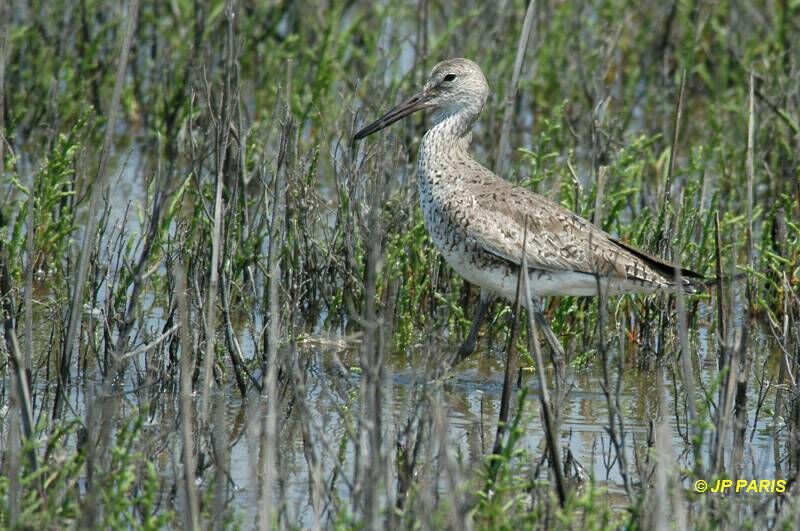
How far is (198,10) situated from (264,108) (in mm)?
811

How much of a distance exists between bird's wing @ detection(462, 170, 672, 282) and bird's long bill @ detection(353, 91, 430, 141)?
0.67 metres

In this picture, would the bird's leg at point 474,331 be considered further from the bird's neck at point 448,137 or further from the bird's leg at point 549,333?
the bird's neck at point 448,137

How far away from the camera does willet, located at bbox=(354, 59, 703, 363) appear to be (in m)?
6.71

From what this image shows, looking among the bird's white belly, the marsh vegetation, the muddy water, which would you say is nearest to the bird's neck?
the marsh vegetation

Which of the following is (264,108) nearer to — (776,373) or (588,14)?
(588,14)

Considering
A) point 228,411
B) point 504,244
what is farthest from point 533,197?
point 228,411

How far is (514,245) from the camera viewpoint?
670 centimetres

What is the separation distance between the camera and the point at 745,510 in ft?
16.4

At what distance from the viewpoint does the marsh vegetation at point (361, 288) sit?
15.7ft

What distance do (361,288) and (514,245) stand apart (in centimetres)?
84

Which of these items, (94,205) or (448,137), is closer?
(94,205)

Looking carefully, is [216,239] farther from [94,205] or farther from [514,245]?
[514,245]

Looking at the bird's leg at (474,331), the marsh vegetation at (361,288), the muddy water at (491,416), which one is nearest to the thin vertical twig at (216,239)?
the marsh vegetation at (361,288)

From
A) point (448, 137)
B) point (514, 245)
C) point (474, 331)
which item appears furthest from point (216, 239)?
point (448, 137)
